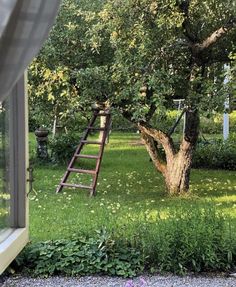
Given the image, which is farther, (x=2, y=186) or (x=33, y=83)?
(x=33, y=83)

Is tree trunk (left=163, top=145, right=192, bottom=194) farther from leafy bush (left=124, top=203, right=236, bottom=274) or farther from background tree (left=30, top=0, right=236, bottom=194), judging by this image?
leafy bush (left=124, top=203, right=236, bottom=274)

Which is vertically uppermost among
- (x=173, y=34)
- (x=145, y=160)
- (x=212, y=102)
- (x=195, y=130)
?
(x=173, y=34)

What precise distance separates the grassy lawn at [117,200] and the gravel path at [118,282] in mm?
425

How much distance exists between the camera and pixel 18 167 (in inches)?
118

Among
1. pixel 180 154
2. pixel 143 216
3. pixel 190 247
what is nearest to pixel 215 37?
pixel 180 154

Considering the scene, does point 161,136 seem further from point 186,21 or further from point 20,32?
point 20,32

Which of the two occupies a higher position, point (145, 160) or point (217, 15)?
point (217, 15)

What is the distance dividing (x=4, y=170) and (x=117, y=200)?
388 centimetres

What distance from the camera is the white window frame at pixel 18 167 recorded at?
2.91 metres

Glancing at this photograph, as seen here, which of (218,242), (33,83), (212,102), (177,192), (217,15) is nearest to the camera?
(218,242)

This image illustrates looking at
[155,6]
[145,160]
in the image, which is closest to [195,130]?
[155,6]

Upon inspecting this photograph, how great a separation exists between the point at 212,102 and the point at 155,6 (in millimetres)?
1252

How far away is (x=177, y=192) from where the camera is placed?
7.00 meters

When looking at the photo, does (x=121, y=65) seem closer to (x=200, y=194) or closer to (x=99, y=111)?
(x=99, y=111)
